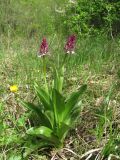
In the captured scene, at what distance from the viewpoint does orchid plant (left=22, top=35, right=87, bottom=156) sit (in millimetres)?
2859

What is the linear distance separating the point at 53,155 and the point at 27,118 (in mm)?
442

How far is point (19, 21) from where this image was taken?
717 cm

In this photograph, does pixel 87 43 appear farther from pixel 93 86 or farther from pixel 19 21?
pixel 19 21

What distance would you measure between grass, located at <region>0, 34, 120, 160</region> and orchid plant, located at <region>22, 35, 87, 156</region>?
0.13 metres

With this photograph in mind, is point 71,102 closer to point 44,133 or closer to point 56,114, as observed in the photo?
point 56,114

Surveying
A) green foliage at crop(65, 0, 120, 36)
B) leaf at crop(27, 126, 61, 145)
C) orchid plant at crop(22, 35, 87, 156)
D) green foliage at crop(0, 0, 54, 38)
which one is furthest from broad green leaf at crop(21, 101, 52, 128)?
green foliage at crop(65, 0, 120, 36)

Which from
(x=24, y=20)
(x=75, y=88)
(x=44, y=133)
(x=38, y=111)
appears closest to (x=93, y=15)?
(x=24, y=20)

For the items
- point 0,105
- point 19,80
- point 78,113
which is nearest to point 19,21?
point 19,80

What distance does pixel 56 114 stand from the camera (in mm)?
2910

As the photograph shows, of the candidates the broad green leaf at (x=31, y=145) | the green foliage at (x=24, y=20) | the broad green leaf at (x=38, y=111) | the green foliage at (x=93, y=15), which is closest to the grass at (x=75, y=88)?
the broad green leaf at (x=31, y=145)

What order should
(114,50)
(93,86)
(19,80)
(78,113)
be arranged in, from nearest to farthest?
1. (78,113)
2. (93,86)
3. (19,80)
4. (114,50)

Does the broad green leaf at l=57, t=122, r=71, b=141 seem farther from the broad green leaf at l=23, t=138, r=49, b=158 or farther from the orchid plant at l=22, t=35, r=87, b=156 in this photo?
the broad green leaf at l=23, t=138, r=49, b=158

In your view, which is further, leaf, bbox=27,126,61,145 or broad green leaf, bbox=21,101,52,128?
broad green leaf, bbox=21,101,52,128

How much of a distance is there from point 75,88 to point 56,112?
79cm
